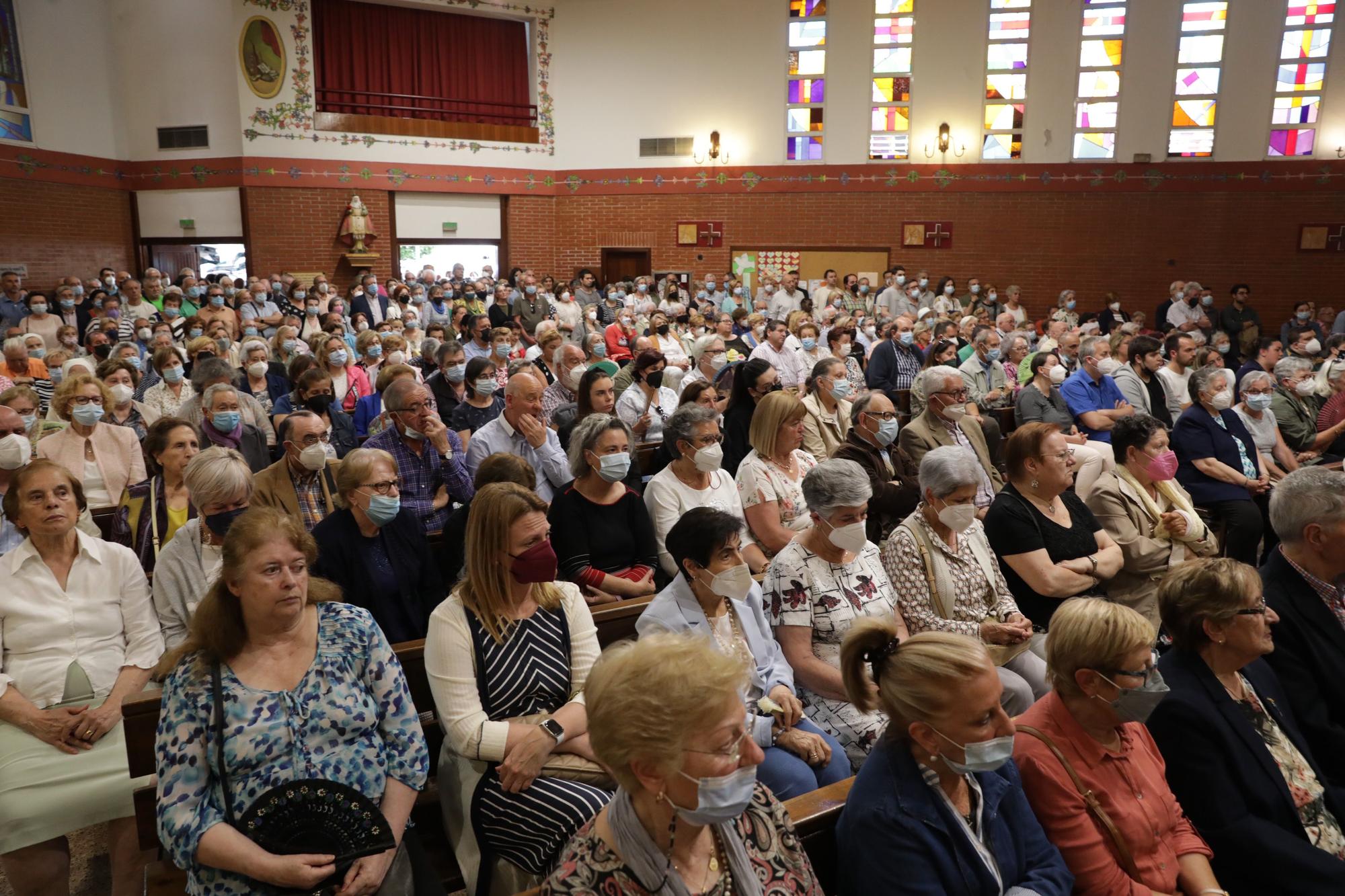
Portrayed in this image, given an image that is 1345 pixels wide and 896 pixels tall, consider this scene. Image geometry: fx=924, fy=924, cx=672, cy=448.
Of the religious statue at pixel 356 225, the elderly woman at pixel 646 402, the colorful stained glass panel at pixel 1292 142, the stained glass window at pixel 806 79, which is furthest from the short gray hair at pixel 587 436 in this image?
the colorful stained glass panel at pixel 1292 142

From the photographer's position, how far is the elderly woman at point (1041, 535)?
3.91m

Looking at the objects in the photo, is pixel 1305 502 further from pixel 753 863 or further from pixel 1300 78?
pixel 1300 78

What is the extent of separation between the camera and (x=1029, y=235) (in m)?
16.6

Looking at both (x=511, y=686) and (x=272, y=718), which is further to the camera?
(x=511, y=686)

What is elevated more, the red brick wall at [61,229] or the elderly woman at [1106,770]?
the red brick wall at [61,229]

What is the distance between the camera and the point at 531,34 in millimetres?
17797

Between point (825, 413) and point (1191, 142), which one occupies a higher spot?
point (1191, 142)

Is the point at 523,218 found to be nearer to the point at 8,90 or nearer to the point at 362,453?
the point at 8,90

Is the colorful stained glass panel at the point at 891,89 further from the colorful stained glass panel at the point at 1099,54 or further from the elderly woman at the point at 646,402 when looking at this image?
the elderly woman at the point at 646,402

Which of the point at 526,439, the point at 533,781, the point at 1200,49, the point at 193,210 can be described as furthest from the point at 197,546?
the point at 1200,49

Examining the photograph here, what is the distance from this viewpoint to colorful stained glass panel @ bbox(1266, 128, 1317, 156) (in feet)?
49.9

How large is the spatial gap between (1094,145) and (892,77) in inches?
147

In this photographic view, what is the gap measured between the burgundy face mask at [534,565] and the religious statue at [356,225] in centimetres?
1482

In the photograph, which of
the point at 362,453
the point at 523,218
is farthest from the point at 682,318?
the point at 362,453
